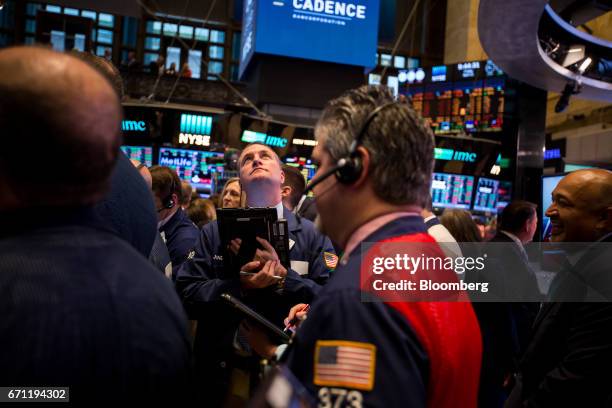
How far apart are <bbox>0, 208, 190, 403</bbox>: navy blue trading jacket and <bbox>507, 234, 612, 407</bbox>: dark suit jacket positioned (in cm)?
159

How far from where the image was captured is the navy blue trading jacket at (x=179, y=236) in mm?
3252

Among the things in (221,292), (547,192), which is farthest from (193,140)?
(221,292)

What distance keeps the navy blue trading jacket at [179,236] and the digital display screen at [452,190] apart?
7349mm

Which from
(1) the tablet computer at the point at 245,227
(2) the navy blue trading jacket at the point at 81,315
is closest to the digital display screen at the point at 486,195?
(1) the tablet computer at the point at 245,227

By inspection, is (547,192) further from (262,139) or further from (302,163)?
(262,139)

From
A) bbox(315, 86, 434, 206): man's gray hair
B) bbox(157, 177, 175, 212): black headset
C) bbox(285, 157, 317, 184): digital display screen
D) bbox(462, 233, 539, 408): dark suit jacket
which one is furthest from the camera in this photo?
bbox(285, 157, 317, 184): digital display screen

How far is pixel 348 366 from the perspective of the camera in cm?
95

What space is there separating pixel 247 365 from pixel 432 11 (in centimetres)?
2084

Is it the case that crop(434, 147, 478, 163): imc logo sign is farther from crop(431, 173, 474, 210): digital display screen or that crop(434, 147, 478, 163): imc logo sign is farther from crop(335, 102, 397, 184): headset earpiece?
crop(335, 102, 397, 184): headset earpiece

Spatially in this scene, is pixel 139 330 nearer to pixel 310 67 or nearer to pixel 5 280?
pixel 5 280

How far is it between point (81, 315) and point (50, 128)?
0.28m

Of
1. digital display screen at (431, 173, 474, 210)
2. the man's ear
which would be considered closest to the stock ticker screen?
digital display screen at (431, 173, 474, 210)

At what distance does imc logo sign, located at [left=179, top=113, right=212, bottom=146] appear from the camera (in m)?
8.35

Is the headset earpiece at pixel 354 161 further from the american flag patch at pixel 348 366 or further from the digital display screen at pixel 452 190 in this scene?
the digital display screen at pixel 452 190
